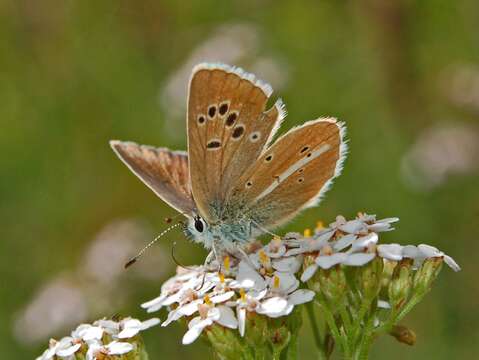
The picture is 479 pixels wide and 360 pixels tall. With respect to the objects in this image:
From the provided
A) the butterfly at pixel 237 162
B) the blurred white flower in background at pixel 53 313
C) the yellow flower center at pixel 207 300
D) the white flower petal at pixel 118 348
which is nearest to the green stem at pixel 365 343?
the yellow flower center at pixel 207 300

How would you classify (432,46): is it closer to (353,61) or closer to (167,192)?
(353,61)

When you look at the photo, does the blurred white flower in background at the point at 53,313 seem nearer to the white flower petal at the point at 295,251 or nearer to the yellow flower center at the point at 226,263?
the yellow flower center at the point at 226,263

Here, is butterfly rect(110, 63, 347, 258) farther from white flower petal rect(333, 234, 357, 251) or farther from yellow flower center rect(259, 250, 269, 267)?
white flower petal rect(333, 234, 357, 251)

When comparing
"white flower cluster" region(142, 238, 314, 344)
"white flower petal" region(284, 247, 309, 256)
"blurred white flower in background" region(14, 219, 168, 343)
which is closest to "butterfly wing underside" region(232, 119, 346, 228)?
"white flower cluster" region(142, 238, 314, 344)

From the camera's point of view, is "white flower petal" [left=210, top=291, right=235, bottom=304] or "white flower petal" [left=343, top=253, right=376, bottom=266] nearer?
"white flower petal" [left=343, top=253, right=376, bottom=266]

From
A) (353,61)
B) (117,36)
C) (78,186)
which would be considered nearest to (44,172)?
(78,186)

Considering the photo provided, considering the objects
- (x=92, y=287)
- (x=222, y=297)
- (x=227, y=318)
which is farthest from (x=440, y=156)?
(x=227, y=318)
